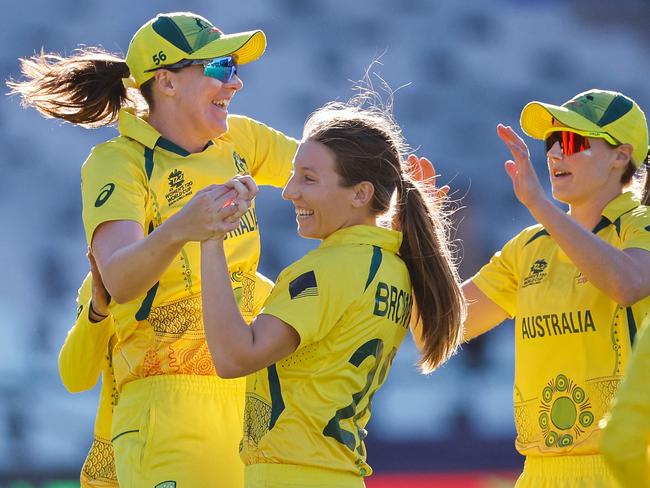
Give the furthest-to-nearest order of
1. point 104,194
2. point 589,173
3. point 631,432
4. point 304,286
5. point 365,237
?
1. point 589,173
2. point 104,194
3. point 365,237
4. point 304,286
5. point 631,432

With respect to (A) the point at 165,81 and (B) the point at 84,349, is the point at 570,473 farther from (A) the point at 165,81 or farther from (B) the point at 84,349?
(A) the point at 165,81

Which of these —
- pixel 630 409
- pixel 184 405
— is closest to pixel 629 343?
pixel 184 405

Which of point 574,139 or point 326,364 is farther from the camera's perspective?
point 574,139

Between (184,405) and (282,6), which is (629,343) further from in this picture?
(282,6)

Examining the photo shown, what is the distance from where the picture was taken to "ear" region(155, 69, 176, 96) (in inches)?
121

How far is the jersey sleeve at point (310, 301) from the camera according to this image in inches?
102

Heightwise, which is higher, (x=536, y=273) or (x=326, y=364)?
(x=536, y=273)

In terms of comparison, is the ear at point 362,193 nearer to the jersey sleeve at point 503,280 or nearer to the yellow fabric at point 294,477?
the yellow fabric at point 294,477

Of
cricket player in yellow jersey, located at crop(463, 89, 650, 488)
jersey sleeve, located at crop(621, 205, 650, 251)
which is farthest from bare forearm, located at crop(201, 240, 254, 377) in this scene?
jersey sleeve, located at crop(621, 205, 650, 251)

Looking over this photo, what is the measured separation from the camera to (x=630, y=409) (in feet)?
5.67

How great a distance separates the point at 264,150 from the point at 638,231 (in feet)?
3.43

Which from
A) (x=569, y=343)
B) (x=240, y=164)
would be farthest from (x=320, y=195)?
(x=569, y=343)

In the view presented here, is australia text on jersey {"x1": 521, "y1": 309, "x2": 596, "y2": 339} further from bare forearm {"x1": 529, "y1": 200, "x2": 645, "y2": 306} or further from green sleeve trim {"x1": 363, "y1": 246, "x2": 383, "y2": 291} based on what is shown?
green sleeve trim {"x1": 363, "y1": 246, "x2": 383, "y2": 291}

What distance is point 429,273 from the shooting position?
2.87m
